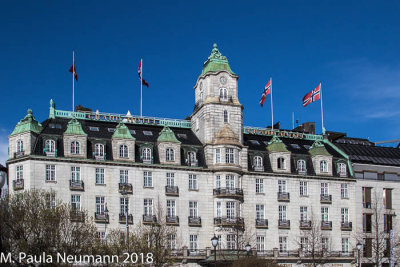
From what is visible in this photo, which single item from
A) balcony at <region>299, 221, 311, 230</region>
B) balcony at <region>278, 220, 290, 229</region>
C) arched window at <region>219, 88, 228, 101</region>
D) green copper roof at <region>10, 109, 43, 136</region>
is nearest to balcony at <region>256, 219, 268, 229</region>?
balcony at <region>278, 220, 290, 229</region>

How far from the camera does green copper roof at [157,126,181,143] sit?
8888 centimetres

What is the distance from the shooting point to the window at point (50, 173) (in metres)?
81.7

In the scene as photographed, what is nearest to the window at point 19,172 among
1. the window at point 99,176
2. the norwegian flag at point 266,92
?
the window at point 99,176

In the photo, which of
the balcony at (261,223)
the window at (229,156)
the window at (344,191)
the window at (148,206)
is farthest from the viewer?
the window at (344,191)

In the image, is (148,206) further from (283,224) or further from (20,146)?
(283,224)

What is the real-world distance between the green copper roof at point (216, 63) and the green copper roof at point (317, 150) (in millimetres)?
16152

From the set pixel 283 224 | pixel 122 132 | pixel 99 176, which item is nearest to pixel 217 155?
pixel 283 224

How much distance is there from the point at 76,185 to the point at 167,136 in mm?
14023

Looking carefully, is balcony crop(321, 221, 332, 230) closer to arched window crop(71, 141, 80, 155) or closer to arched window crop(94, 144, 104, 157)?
arched window crop(94, 144, 104, 157)

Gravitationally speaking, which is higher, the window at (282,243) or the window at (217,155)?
the window at (217,155)

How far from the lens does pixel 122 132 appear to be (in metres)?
86.8

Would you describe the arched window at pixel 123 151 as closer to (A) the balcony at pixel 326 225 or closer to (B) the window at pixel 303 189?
(B) the window at pixel 303 189

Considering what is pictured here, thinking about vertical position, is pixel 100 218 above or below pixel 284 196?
below

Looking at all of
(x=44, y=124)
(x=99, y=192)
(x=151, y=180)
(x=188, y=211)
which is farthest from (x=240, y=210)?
(x=44, y=124)
